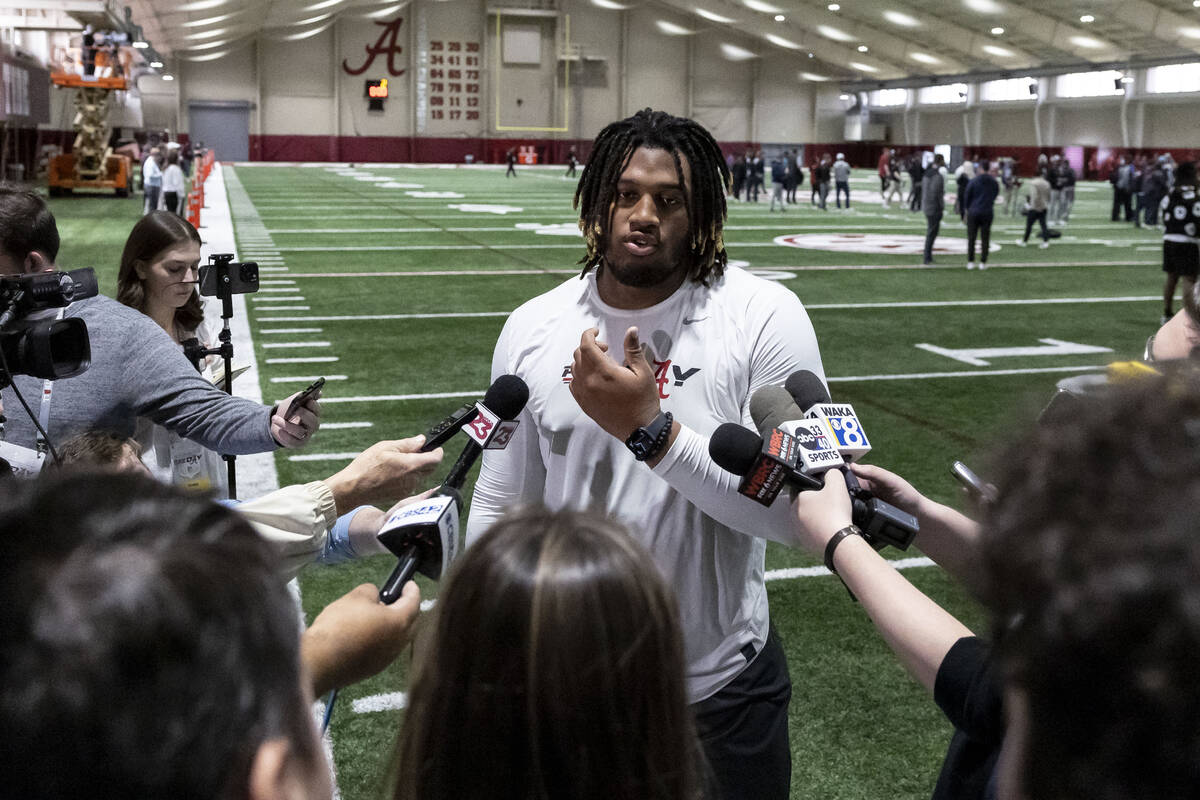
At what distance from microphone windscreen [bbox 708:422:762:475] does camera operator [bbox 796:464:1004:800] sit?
120 mm

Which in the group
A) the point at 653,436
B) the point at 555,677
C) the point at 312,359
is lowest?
the point at 312,359

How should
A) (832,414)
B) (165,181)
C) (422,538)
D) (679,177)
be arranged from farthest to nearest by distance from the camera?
(165,181), (679,177), (832,414), (422,538)

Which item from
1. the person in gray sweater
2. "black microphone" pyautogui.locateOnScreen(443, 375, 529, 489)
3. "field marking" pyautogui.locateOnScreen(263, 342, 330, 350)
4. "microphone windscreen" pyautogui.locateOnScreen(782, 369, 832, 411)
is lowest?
"field marking" pyautogui.locateOnScreen(263, 342, 330, 350)

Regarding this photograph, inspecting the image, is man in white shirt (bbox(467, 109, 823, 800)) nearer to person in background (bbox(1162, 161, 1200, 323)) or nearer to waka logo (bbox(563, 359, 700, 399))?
waka logo (bbox(563, 359, 700, 399))

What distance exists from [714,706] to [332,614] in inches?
52.5

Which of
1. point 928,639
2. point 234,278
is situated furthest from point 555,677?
point 234,278

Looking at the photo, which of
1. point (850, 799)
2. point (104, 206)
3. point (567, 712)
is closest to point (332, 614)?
point (567, 712)

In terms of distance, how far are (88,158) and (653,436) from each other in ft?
122

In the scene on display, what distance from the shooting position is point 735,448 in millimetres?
2127

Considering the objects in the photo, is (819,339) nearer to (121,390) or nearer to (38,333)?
(121,390)

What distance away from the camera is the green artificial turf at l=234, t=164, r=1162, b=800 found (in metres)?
4.52

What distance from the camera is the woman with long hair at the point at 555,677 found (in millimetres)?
1393

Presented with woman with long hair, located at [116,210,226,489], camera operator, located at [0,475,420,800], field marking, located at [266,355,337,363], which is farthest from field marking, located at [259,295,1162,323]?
camera operator, located at [0,475,420,800]

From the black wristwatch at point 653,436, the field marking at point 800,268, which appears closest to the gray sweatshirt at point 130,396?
the black wristwatch at point 653,436
